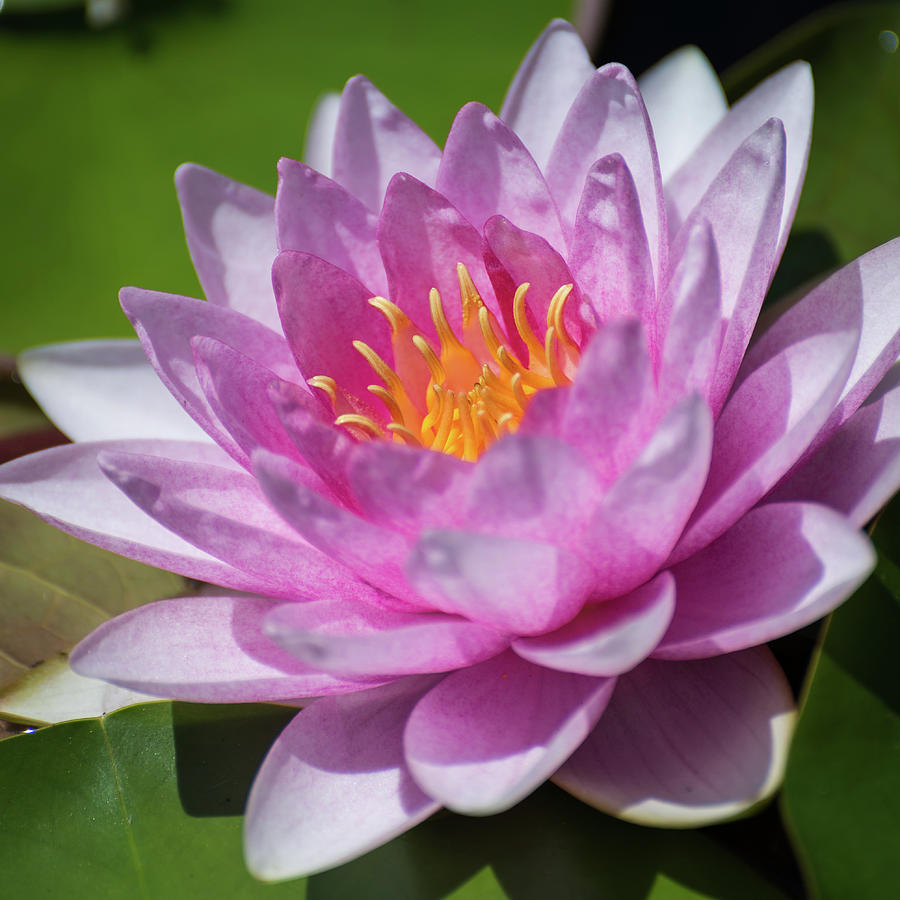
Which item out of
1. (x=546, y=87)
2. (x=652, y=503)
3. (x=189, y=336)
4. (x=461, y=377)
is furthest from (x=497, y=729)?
(x=546, y=87)

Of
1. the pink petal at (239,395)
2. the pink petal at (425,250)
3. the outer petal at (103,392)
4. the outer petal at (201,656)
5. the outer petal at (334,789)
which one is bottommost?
the outer petal at (334,789)

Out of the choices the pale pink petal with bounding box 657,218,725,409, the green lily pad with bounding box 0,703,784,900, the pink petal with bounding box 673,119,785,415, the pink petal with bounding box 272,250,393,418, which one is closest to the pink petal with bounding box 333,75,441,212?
the pink petal with bounding box 272,250,393,418

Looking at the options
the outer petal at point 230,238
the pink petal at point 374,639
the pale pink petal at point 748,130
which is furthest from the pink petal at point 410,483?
the pale pink petal at point 748,130

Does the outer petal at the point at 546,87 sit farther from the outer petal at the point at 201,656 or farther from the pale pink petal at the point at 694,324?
the outer petal at the point at 201,656

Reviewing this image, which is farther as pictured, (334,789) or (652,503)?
(334,789)

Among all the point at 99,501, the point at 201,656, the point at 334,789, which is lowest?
the point at 334,789

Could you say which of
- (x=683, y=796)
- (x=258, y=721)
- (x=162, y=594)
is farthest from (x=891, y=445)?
(x=162, y=594)

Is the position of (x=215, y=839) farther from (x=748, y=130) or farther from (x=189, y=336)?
(x=748, y=130)
